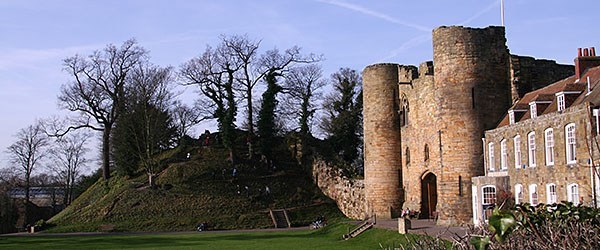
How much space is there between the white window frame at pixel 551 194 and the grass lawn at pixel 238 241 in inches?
199

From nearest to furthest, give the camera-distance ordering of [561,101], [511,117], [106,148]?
[561,101]
[511,117]
[106,148]

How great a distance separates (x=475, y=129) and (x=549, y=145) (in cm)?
680

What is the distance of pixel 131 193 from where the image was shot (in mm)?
50219

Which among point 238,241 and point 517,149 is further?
point 238,241

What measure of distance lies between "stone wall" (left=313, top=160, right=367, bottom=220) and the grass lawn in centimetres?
555

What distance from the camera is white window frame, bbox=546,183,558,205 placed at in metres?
24.0

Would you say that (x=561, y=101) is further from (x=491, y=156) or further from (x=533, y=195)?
(x=491, y=156)

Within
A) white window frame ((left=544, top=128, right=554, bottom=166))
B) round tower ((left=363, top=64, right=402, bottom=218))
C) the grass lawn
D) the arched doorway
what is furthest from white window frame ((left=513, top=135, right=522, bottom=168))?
round tower ((left=363, top=64, right=402, bottom=218))

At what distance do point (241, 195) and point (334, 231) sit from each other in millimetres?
13770

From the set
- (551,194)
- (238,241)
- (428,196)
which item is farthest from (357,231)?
(551,194)

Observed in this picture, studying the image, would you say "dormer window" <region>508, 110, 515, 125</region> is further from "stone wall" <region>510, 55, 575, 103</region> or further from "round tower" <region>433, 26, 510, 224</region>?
"stone wall" <region>510, 55, 575, 103</region>

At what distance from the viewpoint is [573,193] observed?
2269 centimetres

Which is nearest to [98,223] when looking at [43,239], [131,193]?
[131,193]

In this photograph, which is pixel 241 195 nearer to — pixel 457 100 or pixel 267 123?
pixel 267 123
